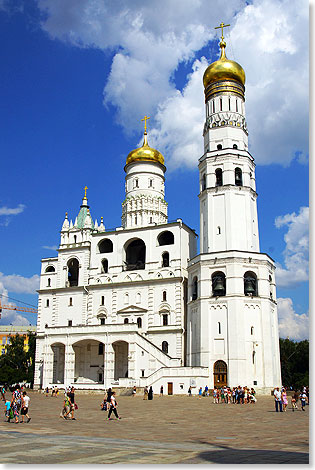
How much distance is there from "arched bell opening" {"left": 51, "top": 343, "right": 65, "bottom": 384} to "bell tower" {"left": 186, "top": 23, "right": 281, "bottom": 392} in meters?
15.5

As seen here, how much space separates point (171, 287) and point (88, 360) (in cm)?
1184

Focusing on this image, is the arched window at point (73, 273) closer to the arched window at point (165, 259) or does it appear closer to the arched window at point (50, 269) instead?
the arched window at point (50, 269)

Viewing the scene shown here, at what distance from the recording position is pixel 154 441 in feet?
44.8

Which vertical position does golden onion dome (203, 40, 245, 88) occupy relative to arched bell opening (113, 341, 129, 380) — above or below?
above

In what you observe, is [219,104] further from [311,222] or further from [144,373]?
[311,222]

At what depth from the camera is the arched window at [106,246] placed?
57878 millimetres

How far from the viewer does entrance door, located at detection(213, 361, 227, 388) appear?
1673 inches

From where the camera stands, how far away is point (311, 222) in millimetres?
8258

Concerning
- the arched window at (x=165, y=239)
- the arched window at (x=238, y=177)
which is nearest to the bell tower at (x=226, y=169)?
the arched window at (x=238, y=177)

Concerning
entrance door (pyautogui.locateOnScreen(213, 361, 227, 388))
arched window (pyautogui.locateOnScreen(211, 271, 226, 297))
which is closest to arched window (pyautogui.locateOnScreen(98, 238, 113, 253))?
arched window (pyautogui.locateOnScreen(211, 271, 226, 297))

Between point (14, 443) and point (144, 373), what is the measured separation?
3381cm

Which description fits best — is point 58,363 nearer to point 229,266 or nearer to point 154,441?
point 229,266

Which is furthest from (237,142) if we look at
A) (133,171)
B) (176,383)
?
(176,383)

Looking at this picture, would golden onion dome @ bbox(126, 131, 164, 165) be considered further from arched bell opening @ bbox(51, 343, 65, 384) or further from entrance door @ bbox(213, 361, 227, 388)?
entrance door @ bbox(213, 361, 227, 388)
